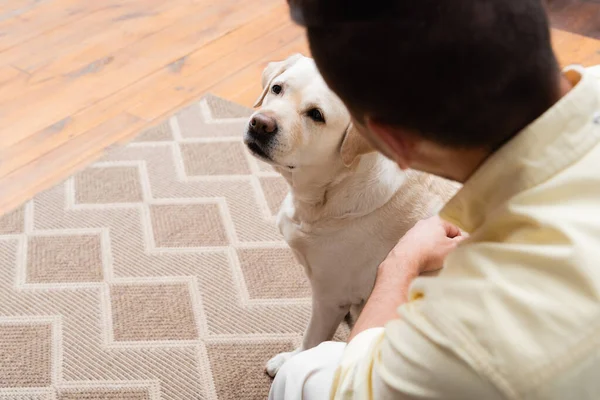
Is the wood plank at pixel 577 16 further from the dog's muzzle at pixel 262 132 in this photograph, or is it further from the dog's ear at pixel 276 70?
the dog's muzzle at pixel 262 132

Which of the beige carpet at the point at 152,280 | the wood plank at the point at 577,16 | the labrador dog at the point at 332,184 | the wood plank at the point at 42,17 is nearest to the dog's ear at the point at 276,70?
the labrador dog at the point at 332,184

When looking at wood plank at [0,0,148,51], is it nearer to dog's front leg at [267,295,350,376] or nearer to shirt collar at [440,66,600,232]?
dog's front leg at [267,295,350,376]

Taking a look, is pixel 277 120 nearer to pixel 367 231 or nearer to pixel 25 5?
pixel 367 231

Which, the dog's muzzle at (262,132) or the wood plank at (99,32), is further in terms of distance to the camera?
the wood plank at (99,32)

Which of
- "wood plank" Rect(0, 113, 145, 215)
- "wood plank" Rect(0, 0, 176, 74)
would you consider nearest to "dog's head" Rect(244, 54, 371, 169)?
"wood plank" Rect(0, 113, 145, 215)

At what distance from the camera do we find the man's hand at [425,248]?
1174 mm

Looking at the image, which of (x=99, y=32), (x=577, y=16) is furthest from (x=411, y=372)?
(x=577, y=16)

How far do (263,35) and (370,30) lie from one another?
8.25 ft

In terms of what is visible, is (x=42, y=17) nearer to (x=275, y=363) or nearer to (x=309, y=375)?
(x=275, y=363)

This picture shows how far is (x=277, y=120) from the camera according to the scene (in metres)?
1.42

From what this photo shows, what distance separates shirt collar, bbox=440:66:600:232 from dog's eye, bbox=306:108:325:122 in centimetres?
69

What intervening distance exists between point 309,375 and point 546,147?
547 millimetres

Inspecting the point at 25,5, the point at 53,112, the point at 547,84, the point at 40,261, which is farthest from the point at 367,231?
the point at 25,5

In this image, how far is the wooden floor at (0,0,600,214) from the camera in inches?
96.8
